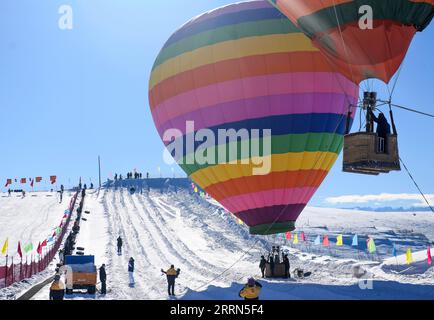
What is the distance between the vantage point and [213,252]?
126 feet

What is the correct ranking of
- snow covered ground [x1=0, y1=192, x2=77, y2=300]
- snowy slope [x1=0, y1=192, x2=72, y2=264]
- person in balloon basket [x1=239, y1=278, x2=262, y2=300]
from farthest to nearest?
snowy slope [x1=0, y1=192, x2=72, y2=264] → snow covered ground [x1=0, y1=192, x2=77, y2=300] → person in balloon basket [x1=239, y1=278, x2=262, y2=300]

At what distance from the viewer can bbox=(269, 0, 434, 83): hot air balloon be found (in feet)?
53.6

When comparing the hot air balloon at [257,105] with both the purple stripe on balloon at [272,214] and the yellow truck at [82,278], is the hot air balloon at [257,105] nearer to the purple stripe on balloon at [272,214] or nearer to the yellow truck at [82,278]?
the purple stripe on balloon at [272,214]

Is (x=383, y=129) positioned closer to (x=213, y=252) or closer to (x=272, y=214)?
(x=272, y=214)

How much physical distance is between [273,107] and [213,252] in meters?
17.0

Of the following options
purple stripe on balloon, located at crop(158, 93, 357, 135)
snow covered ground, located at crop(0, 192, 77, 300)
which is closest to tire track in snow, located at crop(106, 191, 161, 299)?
snow covered ground, located at crop(0, 192, 77, 300)

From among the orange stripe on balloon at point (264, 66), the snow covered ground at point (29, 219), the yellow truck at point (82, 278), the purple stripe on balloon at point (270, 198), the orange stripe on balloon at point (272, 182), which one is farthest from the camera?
the snow covered ground at point (29, 219)

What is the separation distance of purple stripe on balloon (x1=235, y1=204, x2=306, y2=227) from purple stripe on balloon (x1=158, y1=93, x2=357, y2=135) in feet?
13.1

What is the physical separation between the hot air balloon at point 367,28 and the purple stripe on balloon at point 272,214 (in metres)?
8.52

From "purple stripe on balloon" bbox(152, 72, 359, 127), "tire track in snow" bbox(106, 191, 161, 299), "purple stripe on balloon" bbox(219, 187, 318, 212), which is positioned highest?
"purple stripe on balloon" bbox(152, 72, 359, 127)

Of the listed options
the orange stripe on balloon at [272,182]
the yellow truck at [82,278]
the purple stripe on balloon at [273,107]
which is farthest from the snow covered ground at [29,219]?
the purple stripe on balloon at [273,107]

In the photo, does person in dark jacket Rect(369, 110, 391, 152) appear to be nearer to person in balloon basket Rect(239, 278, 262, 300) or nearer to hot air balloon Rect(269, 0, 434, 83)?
hot air balloon Rect(269, 0, 434, 83)

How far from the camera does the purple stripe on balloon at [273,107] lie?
23.6 metres
